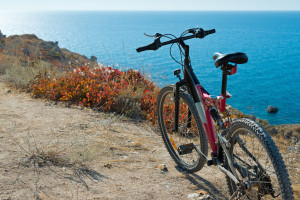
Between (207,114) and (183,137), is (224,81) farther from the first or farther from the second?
(183,137)

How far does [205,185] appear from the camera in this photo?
138 inches

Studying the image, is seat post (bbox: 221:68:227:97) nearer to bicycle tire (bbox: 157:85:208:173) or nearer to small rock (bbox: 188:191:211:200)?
bicycle tire (bbox: 157:85:208:173)

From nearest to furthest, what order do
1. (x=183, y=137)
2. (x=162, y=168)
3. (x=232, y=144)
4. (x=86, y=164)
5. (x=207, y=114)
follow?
(x=232, y=144) → (x=207, y=114) → (x=86, y=164) → (x=162, y=168) → (x=183, y=137)

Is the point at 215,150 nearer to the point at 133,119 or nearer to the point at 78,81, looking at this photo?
the point at 133,119

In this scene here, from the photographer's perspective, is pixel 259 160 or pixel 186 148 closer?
pixel 259 160

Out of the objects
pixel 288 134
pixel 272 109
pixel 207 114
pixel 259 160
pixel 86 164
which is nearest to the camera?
pixel 259 160

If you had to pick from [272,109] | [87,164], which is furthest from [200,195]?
[272,109]

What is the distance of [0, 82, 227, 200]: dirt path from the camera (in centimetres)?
309

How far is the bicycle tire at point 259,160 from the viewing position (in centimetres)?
213

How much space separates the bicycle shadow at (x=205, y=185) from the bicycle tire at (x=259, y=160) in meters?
0.28

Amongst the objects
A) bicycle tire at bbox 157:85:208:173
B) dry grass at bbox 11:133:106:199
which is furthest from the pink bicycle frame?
dry grass at bbox 11:133:106:199

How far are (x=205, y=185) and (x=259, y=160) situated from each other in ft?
3.65

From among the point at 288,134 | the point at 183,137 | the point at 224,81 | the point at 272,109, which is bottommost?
the point at 272,109

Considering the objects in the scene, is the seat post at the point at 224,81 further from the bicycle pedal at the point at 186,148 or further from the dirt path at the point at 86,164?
the dirt path at the point at 86,164
